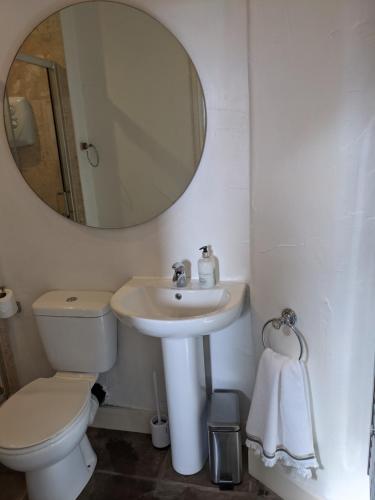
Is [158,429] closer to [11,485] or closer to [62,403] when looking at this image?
[62,403]

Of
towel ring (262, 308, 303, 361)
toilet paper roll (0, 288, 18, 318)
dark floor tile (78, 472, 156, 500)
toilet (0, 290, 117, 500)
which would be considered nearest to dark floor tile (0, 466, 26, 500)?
toilet (0, 290, 117, 500)

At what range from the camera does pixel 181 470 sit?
176cm

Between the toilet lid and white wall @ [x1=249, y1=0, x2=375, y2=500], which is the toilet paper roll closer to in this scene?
the toilet lid

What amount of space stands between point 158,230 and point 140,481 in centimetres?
112

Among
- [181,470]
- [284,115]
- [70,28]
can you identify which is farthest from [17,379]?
[284,115]

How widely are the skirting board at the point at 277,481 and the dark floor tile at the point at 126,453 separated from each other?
0.44 m

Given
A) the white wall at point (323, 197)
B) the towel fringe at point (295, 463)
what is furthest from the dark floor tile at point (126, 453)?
the white wall at point (323, 197)

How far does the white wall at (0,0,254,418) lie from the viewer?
1470 mm

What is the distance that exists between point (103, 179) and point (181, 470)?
133cm

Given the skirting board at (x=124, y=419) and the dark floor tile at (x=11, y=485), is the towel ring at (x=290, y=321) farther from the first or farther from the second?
the dark floor tile at (x=11, y=485)

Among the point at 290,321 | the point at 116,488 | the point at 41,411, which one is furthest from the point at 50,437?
the point at 290,321

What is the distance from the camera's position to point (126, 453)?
1922 millimetres

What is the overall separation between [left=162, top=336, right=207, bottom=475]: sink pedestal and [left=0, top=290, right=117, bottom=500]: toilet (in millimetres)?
351

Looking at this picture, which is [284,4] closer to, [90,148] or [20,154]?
[90,148]
